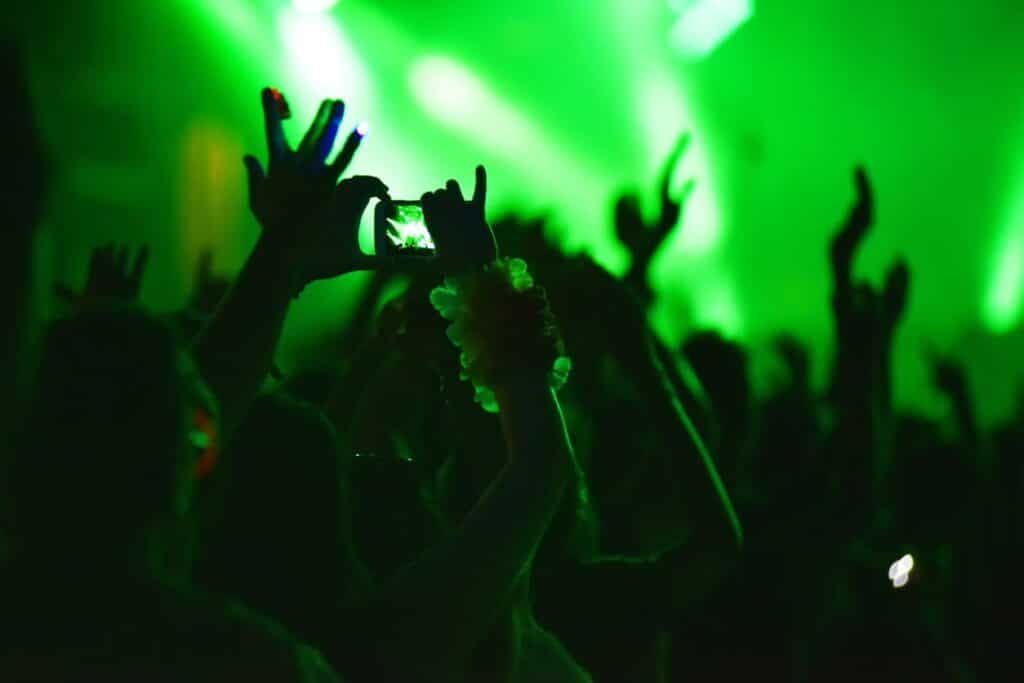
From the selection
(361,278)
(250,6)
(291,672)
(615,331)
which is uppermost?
(250,6)

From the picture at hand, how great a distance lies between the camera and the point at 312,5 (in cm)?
348

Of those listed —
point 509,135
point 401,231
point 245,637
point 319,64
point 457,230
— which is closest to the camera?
point 245,637

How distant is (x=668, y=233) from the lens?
7.42 feet

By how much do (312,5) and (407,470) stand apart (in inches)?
103

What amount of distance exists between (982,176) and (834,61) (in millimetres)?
1225

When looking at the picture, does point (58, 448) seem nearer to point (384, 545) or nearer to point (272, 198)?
point (272, 198)

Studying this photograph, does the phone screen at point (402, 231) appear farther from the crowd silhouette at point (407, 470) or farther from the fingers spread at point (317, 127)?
the fingers spread at point (317, 127)

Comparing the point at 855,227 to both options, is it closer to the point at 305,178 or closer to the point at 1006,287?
the point at 305,178

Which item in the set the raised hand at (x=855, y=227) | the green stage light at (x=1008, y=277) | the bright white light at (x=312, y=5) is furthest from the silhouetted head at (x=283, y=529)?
the green stage light at (x=1008, y=277)

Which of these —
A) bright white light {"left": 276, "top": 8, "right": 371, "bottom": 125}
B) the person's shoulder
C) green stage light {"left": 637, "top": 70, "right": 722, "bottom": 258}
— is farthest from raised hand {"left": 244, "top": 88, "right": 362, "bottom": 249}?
green stage light {"left": 637, "top": 70, "right": 722, "bottom": 258}

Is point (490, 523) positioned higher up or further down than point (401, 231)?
further down

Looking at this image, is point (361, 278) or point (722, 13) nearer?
point (361, 278)

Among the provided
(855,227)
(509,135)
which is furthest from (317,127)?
(509,135)

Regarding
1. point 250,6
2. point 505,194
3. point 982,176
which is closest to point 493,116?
point 505,194
